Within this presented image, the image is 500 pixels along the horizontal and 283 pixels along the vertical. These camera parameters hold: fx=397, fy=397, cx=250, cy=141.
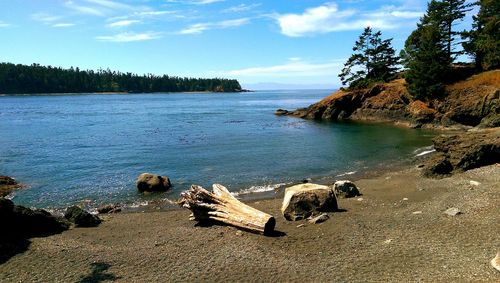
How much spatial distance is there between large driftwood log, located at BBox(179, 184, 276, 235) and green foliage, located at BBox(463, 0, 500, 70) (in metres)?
56.1

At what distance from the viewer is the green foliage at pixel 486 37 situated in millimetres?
58500

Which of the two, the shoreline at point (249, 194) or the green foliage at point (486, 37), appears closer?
the shoreline at point (249, 194)

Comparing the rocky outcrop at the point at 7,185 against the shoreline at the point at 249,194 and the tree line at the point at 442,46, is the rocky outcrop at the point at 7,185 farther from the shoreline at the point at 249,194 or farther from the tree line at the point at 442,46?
the tree line at the point at 442,46

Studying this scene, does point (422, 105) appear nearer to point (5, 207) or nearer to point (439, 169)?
point (439, 169)

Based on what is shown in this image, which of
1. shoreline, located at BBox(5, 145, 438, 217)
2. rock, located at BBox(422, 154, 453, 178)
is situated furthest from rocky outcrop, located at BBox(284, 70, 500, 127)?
rock, located at BBox(422, 154, 453, 178)

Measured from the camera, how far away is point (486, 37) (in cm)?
5984

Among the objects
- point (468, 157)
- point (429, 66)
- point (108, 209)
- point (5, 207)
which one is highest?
point (429, 66)

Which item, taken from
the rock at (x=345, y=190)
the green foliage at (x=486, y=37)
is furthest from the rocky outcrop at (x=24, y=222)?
the green foliage at (x=486, y=37)

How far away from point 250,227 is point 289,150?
26115 mm

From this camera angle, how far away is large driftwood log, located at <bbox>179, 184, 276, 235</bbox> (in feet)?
52.7

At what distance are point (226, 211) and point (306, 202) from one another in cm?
390

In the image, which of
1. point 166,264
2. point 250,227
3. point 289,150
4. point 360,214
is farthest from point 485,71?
point 166,264

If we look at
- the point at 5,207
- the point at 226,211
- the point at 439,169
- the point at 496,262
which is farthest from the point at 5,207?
the point at 439,169

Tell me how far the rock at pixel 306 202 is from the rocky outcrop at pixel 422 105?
3652 centimetres
